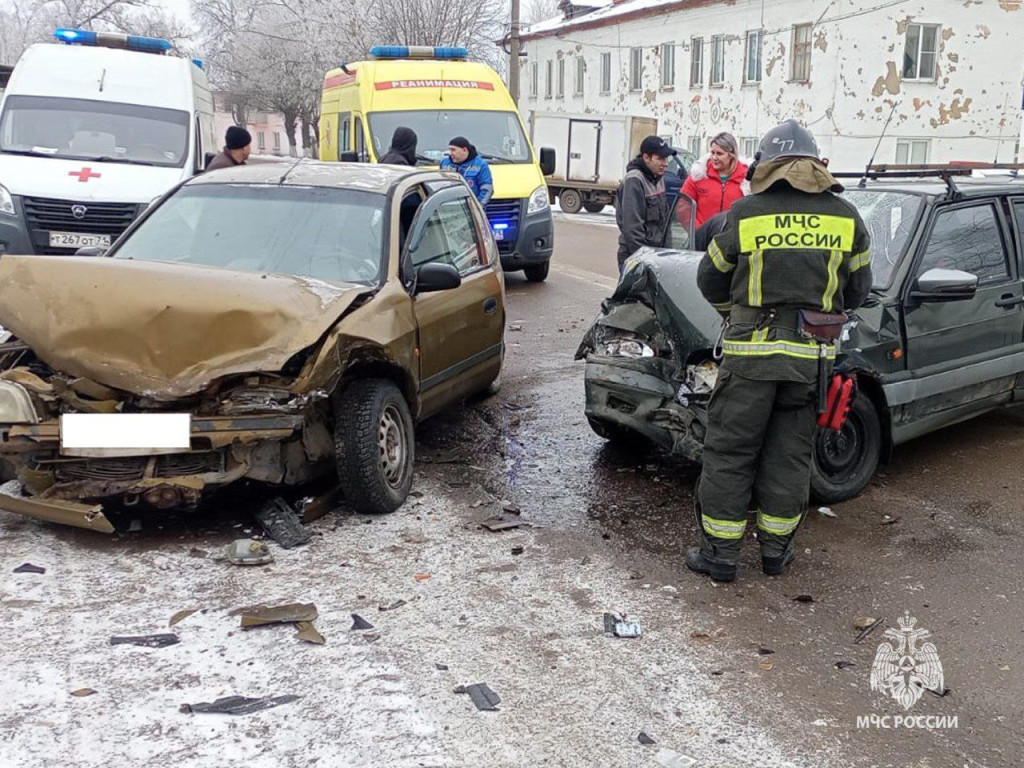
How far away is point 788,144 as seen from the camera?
→ 409cm

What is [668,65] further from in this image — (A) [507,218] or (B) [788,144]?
(B) [788,144]

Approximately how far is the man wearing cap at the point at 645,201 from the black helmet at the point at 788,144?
3.36m

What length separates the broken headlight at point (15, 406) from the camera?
4035 mm

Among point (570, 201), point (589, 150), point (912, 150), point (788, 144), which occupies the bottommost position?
point (570, 201)

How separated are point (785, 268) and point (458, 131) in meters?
8.83

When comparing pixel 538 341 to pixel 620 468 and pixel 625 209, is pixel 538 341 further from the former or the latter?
pixel 620 468

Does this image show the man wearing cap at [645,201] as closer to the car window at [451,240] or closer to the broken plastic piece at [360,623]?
the car window at [451,240]

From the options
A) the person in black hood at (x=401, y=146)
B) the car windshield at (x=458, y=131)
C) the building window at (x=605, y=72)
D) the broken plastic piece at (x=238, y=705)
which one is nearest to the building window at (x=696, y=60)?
the building window at (x=605, y=72)

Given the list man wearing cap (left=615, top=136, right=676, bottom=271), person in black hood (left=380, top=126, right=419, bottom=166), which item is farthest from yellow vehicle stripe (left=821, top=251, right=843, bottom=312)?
person in black hood (left=380, top=126, right=419, bottom=166)

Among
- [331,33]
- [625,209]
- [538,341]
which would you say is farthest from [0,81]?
[331,33]

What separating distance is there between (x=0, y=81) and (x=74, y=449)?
58.1 feet

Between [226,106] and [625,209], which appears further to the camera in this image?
[226,106]

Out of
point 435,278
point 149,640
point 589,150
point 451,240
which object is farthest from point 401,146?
point 589,150

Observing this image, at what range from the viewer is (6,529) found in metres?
4.42
